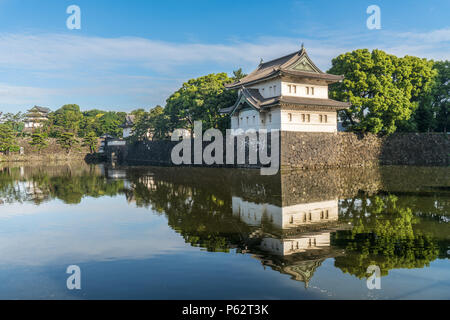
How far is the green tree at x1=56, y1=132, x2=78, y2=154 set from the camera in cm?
5979

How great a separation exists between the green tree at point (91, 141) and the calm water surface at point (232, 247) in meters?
52.2

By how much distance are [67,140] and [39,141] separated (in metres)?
4.40

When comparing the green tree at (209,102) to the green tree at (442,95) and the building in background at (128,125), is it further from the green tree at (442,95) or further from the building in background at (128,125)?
the building in background at (128,125)

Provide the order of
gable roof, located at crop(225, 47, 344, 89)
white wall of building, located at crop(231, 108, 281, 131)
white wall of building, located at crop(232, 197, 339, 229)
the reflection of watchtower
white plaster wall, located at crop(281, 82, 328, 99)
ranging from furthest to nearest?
white plaster wall, located at crop(281, 82, 328, 99)
gable roof, located at crop(225, 47, 344, 89)
white wall of building, located at crop(231, 108, 281, 131)
white wall of building, located at crop(232, 197, 339, 229)
the reflection of watchtower

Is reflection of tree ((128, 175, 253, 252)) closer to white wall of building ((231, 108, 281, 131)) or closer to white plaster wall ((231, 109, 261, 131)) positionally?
white wall of building ((231, 108, 281, 131))

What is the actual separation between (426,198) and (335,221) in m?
5.70

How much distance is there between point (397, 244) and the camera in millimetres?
7082

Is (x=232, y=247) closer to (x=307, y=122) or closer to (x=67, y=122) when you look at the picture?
(x=307, y=122)

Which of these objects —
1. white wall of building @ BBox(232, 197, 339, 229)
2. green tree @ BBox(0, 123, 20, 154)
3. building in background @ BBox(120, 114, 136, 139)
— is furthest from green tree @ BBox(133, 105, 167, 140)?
white wall of building @ BBox(232, 197, 339, 229)

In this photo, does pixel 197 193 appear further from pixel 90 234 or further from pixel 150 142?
pixel 150 142

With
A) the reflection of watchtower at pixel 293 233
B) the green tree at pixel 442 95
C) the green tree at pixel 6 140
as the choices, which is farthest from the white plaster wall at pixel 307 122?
the green tree at pixel 6 140

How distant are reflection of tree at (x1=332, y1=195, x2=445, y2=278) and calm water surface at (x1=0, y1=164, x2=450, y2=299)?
0.08 ft
